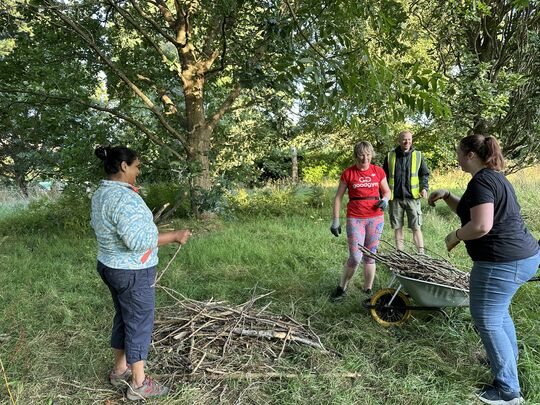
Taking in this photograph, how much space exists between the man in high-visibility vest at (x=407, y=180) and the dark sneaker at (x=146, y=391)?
12.4 ft

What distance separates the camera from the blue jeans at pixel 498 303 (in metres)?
2.41

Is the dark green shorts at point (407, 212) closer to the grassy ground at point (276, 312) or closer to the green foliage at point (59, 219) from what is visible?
the grassy ground at point (276, 312)

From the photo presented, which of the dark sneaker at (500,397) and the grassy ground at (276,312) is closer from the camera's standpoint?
the dark sneaker at (500,397)

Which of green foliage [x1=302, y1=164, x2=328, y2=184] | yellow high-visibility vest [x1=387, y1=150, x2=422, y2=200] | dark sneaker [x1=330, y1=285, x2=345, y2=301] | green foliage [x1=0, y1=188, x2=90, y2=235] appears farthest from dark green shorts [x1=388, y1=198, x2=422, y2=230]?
green foliage [x1=302, y1=164, x2=328, y2=184]

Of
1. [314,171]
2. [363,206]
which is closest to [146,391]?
[363,206]

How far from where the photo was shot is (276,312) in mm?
3889

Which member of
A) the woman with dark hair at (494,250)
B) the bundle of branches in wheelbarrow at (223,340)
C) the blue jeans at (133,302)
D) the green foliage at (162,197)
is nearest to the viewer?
the woman with dark hair at (494,250)

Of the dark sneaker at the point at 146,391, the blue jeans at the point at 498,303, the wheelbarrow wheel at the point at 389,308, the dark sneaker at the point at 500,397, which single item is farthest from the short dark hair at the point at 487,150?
the dark sneaker at the point at 146,391

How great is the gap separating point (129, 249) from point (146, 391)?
978 millimetres

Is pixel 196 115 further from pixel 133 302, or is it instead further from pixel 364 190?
pixel 133 302

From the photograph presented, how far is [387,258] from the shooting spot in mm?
3732

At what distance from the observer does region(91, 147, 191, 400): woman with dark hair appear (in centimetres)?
239

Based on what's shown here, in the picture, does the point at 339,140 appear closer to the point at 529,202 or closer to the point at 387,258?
the point at 529,202

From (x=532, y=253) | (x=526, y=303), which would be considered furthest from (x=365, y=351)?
(x=526, y=303)
